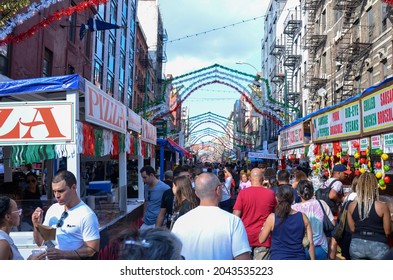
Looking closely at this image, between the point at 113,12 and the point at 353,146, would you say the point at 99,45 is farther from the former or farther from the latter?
the point at 353,146

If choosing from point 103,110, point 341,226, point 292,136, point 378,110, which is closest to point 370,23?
point 292,136

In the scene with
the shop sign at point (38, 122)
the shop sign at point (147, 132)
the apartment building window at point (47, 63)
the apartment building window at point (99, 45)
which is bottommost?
the shop sign at point (38, 122)

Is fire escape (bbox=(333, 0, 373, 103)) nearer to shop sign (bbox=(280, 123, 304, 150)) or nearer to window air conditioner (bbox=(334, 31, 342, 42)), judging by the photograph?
window air conditioner (bbox=(334, 31, 342, 42))

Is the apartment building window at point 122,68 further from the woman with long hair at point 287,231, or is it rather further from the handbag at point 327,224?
the woman with long hair at point 287,231

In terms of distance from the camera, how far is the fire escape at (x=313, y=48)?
28.9 meters

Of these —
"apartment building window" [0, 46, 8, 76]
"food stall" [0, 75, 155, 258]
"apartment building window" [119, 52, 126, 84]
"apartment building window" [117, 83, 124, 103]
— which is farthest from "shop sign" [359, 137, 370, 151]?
"apartment building window" [119, 52, 126, 84]

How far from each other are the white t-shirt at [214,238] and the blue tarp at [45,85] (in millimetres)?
4216

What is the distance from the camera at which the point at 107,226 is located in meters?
8.34

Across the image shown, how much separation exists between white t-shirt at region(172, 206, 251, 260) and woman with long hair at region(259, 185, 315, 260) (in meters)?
1.27

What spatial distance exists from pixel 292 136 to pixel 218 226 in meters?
14.0

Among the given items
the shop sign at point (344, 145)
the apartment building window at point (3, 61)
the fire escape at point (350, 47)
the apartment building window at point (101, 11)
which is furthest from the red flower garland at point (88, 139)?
the apartment building window at point (101, 11)

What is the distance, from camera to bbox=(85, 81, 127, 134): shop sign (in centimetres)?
715
